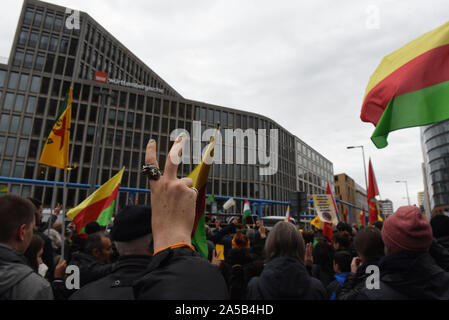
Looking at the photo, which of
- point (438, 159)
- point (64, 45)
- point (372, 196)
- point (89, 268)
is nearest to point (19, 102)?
point (64, 45)

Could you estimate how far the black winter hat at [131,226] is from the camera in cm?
174

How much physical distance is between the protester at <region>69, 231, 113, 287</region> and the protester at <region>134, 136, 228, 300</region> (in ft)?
6.30

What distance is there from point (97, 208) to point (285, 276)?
5.24 metres

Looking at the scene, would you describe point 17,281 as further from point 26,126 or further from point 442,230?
point 26,126

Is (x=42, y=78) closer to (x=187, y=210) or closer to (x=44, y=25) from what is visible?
(x=44, y=25)

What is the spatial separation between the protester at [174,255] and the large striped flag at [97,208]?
5.40 m

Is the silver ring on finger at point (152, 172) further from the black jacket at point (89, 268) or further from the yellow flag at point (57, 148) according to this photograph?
the yellow flag at point (57, 148)

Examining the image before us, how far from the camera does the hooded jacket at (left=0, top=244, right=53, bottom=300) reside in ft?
5.49

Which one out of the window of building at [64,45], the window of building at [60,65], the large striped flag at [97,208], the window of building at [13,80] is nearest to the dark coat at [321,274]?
the large striped flag at [97,208]

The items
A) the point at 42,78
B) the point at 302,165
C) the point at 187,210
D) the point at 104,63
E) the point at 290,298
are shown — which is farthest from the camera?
the point at 302,165

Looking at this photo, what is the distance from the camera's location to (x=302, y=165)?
258 ft
